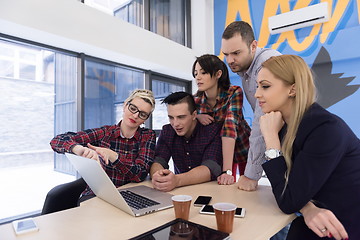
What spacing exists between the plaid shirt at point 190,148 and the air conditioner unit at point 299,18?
9.67 ft

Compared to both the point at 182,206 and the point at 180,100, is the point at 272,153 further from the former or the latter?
the point at 180,100

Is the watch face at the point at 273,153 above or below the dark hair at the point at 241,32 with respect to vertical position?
below

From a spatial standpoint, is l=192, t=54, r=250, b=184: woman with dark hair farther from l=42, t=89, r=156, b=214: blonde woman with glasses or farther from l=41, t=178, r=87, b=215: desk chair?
l=41, t=178, r=87, b=215: desk chair

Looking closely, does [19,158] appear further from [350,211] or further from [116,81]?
[350,211]

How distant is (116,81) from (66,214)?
3171 mm

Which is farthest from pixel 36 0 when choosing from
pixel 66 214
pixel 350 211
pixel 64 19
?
pixel 350 211

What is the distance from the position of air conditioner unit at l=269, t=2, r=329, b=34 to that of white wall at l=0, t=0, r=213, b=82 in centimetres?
146

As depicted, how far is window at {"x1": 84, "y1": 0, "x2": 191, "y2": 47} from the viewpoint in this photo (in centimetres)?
361

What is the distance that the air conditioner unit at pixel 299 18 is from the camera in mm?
3562

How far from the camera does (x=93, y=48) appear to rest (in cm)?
301

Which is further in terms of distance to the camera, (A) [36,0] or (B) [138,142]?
(A) [36,0]

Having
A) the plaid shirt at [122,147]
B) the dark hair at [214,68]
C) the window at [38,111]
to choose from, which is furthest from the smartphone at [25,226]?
the window at [38,111]

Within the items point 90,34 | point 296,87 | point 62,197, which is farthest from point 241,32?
point 90,34

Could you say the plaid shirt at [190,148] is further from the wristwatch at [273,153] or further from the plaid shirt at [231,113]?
the wristwatch at [273,153]
